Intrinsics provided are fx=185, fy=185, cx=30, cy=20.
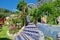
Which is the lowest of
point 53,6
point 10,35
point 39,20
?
point 10,35

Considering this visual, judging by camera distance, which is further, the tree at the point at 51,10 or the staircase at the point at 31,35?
the tree at the point at 51,10

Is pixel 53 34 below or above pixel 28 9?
below

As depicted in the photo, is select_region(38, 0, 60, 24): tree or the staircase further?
select_region(38, 0, 60, 24): tree

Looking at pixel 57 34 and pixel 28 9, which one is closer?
pixel 57 34

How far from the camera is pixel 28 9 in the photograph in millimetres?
18766

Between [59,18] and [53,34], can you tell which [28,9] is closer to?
[59,18]

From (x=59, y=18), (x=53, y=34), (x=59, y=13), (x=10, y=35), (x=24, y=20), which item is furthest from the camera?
(x=24, y=20)

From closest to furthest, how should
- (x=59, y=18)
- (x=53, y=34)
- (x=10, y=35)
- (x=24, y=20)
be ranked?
(x=53, y=34) → (x=59, y=18) → (x=10, y=35) → (x=24, y=20)

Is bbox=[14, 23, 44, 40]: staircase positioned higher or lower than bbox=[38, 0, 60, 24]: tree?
lower

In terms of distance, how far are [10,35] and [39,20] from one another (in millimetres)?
2853

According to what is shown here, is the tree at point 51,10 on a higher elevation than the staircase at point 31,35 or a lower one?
higher

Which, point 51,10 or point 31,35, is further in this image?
point 51,10

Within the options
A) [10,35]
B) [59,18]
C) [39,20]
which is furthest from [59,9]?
[10,35]

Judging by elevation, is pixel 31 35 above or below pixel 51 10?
below
